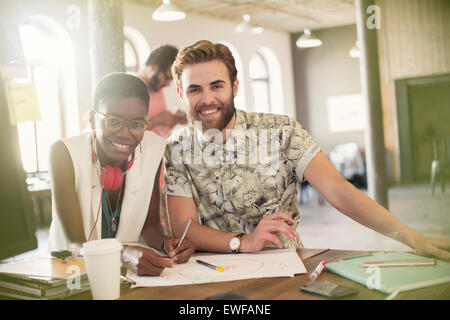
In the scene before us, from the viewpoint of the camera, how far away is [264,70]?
1281cm

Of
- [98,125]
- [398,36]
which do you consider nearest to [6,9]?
[98,125]

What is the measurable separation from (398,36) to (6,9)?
26.3 ft

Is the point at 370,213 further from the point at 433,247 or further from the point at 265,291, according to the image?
the point at 265,291

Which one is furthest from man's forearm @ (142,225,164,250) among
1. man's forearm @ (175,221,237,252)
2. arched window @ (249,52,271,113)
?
arched window @ (249,52,271,113)

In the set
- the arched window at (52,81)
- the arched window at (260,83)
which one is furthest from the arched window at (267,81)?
the arched window at (52,81)

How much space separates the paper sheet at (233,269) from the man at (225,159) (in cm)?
36

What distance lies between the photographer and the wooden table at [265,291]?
1.03 m

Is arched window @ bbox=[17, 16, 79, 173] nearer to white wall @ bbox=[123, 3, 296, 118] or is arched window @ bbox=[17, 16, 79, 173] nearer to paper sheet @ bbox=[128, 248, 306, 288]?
white wall @ bbox=[123, 3, 296, 118]

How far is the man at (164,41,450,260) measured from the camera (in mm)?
1826

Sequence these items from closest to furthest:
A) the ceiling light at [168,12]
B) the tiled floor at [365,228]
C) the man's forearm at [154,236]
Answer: the man's forearm at [154,236], the tiled floor at [365,228], the ceiling light at [168,12]

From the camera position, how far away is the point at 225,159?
1.87 metres

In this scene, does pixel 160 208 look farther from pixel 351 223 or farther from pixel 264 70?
pixel 264 70

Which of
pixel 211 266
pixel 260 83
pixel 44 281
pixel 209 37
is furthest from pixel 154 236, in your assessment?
pixel 260 83

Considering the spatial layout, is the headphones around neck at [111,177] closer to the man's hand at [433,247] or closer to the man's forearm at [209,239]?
the man's forearm at [209,239]
